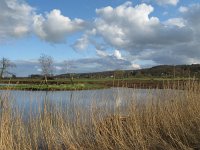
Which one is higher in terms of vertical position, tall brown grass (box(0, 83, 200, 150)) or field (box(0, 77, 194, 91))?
field (box(0, 77, 194, 91))

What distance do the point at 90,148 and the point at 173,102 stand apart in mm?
3545

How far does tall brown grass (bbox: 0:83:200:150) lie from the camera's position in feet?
22.1

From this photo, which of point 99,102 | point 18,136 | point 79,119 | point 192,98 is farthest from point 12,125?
point 192,98

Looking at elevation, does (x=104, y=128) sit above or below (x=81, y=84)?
below

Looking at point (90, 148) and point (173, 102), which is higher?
point (173, 102)

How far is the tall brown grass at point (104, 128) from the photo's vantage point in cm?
675

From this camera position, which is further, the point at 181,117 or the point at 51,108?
the point at 181,117

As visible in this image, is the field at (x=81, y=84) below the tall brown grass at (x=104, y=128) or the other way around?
the other way around

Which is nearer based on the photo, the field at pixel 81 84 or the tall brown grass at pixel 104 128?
the tall brown grass at pixel 104 128

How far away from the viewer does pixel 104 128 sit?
773 centimetres

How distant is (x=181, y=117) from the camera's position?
33.3 feet

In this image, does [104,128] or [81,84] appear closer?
[104,128]

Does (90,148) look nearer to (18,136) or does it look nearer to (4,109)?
(18,136)

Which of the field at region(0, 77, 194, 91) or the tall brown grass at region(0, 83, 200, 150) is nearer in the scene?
the tall brown grass at region(0, 83, 200, 150)
